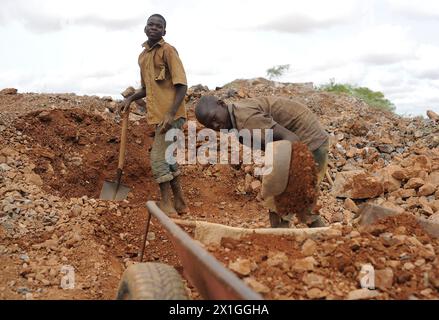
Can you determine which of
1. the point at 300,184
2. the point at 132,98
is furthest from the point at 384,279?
the point at 132,98

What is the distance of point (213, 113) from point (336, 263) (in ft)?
5.01

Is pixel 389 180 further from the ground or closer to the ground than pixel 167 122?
closer to the ground

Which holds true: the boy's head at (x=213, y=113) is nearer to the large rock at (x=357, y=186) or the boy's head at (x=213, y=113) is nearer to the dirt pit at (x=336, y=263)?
the dirt pit at (x=336, y=263)

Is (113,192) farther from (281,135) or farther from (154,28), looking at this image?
(281,135)

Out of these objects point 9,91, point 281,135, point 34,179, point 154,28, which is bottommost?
point 34,179

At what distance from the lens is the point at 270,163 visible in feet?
11.3

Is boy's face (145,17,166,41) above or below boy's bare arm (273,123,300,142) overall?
above

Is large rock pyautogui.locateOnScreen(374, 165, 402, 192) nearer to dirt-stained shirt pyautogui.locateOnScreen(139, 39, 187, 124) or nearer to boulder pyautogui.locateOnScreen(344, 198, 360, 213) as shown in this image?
boulder pyautogui.locateOnScreen(344, 198, 360, 213)

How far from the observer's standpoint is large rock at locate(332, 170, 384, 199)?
20.9 feet

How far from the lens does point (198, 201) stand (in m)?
6.55

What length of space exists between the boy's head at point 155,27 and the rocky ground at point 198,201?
1744mm

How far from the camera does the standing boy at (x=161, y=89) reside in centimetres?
516

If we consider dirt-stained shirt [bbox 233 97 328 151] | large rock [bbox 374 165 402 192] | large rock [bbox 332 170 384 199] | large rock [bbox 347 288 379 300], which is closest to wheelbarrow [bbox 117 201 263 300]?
large rock [bbox 347 288 379 300]
